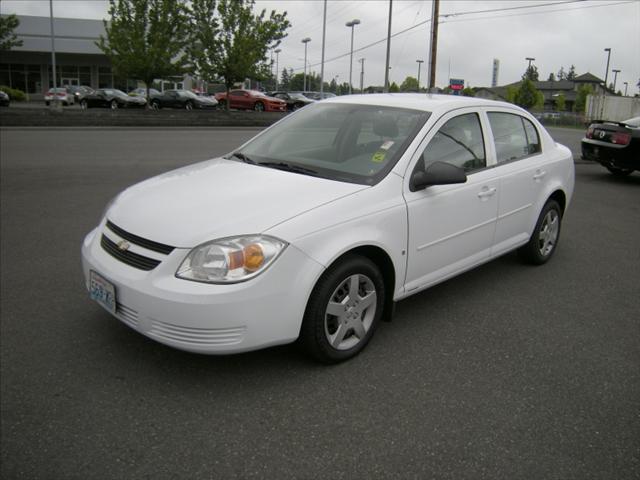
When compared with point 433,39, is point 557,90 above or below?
above

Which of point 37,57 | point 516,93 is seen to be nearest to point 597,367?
point 37,57

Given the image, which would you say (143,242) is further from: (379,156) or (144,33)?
(144,33)

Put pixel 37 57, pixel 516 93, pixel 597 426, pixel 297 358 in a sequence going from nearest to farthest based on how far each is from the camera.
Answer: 1. pixel 597 426
2. pixel 297 358
3. pixel 37 57
4. pixel 516 93

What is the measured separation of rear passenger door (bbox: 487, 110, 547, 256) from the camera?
15.5 feet

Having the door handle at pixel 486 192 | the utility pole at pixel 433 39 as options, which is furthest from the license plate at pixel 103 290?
the utility pole at pixel 433 39

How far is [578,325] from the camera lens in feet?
13.9

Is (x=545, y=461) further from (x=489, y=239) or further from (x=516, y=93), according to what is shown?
Answer: (x=516, y=93)

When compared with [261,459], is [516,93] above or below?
above

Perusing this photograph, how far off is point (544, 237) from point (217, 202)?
11.5 feet

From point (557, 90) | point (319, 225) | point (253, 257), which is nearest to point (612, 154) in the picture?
point (319, 225)

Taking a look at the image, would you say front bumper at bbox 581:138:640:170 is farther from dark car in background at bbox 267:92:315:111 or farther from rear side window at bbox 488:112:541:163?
dark car in background at bbox 267:92:315:111

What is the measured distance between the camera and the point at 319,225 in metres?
3.23

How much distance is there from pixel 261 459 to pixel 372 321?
1294 mm

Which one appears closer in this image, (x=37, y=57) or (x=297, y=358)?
(x=297, y=358)
